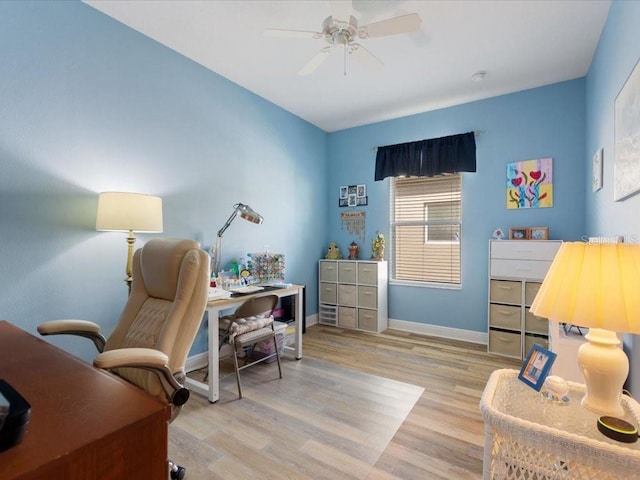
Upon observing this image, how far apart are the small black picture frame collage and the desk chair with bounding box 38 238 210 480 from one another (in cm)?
306

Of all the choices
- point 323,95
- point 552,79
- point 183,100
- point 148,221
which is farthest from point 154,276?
point 552,79

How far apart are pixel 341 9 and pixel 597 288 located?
1845 mm

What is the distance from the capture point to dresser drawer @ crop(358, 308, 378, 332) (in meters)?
3.97

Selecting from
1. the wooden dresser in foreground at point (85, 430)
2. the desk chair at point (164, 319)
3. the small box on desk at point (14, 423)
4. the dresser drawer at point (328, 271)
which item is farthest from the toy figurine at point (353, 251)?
the small box on desk at point (14, 423)

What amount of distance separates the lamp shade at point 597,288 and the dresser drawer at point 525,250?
89.1 inches

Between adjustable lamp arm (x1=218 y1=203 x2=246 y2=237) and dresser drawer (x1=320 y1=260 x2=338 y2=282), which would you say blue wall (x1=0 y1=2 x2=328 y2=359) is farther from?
dresser drawer (x1=320 y1=260 x2=338 y2=282)

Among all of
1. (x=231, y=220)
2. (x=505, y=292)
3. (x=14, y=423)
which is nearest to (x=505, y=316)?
(x=505, y=292)

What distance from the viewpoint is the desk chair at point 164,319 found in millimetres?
1395

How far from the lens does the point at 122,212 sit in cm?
198

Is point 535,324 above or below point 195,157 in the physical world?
below

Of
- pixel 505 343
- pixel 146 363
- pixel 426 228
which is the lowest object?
pixel 505 343

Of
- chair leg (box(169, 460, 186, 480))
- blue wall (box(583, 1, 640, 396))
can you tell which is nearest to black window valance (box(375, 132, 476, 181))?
blue wall (box(583, 1, 640, 396))

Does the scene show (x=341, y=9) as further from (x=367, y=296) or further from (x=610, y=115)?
(x=367, y=296)

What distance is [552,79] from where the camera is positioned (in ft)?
10.2
